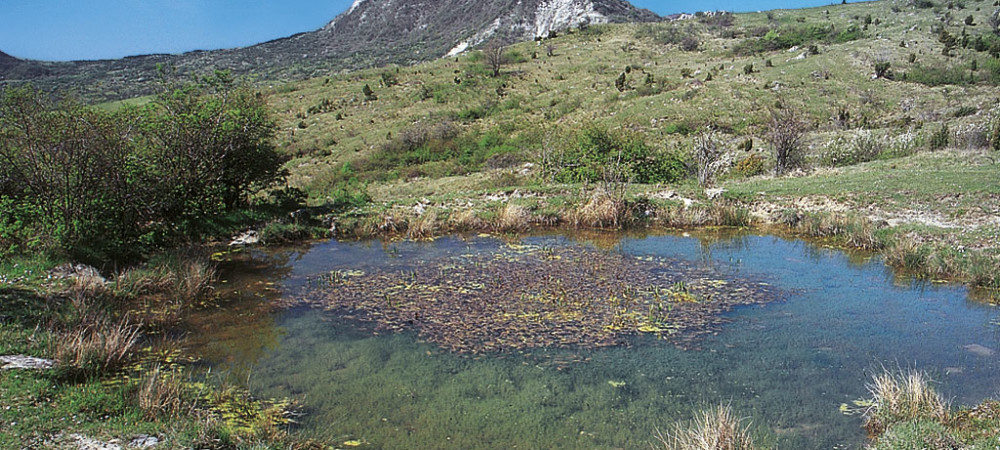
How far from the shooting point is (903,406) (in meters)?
6.73

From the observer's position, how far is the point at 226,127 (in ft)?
53.3

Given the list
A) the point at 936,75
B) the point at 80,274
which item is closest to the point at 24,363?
the point at 80,274

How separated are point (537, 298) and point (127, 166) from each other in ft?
33.1

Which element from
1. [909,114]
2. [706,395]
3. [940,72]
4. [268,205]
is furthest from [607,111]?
[706,395]

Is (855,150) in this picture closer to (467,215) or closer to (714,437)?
(467,215)

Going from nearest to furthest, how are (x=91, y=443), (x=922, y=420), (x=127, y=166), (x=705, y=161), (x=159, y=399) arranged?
(x=91, y=443), (x=922, y=420), (x=159, y=399), (x=127, y=166), (x=705, y=161)

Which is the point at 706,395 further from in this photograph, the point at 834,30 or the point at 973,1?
the point at 973,1

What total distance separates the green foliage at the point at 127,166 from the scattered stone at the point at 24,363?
5250 mm

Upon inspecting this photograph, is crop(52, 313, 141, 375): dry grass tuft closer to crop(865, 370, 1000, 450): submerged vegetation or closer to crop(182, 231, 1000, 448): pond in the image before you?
crop(182, 231, 1000, 448): pond

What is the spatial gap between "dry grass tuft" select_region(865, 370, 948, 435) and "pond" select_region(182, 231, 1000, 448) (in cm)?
23

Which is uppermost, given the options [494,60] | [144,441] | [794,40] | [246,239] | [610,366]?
[494,60]

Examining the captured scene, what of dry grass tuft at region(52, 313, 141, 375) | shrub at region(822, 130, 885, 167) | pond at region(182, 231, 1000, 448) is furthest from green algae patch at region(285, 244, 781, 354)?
shrub at region(822, 130, 885, 167)

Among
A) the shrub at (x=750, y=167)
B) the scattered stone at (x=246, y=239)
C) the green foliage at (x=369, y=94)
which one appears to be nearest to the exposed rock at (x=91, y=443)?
the scattered stone at (x=246, y=239)

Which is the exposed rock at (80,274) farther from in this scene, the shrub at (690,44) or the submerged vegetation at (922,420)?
the shrub at (690,44)
